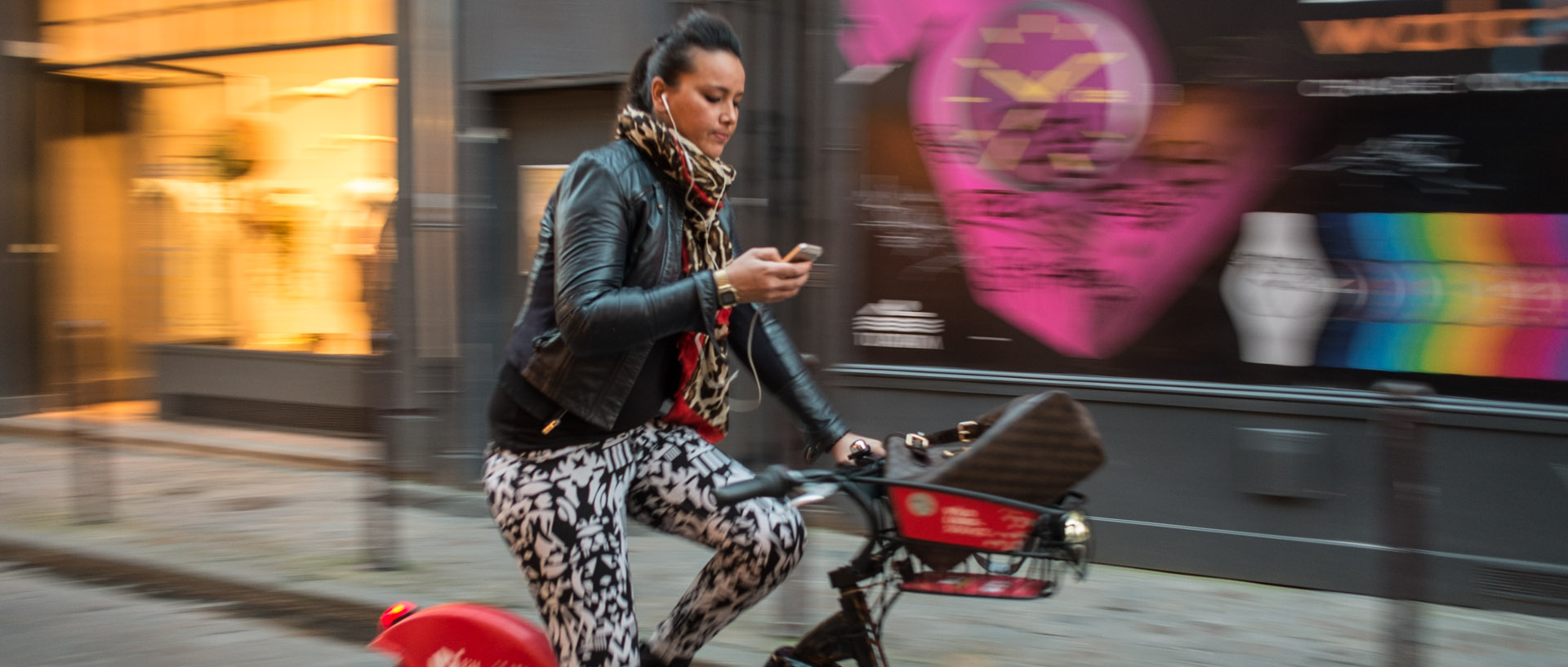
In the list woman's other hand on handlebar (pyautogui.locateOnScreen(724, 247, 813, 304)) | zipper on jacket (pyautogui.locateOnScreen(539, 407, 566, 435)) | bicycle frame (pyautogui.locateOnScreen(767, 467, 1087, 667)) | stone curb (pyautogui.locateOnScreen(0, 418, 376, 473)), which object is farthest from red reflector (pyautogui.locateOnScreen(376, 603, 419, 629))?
stone curb (pyautogui.locateOnScreen(0, 418, 376, 473))

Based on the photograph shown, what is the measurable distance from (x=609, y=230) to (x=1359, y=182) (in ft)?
14.0

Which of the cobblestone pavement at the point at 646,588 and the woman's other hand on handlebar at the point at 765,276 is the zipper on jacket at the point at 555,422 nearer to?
the woman's other hand on handlebar at the point at 765,276

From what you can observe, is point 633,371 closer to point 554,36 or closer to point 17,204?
point 554,36

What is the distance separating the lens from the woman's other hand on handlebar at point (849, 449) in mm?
2434

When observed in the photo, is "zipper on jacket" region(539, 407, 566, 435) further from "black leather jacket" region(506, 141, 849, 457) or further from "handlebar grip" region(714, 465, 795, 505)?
"handlebar grip" region(714, 465, 795, 505)

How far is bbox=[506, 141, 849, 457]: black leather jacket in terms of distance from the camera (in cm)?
223

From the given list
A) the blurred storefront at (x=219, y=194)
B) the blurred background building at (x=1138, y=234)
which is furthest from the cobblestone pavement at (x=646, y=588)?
the blurred storefront at (x=219, y=194)

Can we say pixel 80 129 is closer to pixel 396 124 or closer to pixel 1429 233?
pixel 396 124

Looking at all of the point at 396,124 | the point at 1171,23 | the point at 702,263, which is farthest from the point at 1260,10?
the point at 396,124

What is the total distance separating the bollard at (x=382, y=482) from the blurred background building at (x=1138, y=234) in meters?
0.05

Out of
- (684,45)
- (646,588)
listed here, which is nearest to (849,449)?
(684,45)

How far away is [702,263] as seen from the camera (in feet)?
8.41

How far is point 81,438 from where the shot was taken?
6.72 meters

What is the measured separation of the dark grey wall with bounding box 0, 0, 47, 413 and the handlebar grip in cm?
1091
